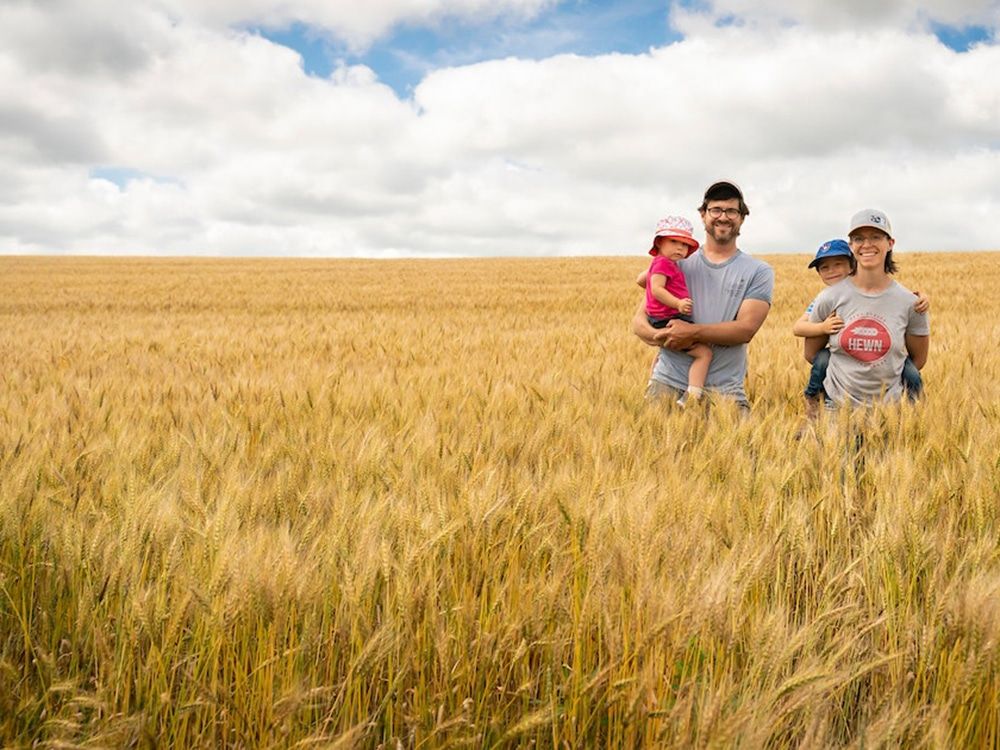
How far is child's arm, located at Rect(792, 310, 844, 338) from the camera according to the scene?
349 cm

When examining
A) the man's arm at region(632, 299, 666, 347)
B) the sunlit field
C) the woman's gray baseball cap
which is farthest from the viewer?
the man's arm at region(632, 299, 666, 347)

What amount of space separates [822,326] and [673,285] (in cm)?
84

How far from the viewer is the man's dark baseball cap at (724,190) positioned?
151 inches

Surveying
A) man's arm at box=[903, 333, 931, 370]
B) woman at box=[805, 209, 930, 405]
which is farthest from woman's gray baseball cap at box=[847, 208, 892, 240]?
man's arm at box=[903, 333, 931, 370]

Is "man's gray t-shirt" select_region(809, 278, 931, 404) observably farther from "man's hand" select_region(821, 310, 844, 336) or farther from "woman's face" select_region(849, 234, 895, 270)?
"woman's face" select_region(849, 234, 895, 270)

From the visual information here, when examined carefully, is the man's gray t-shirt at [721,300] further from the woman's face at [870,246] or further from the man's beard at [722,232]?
the woman's face at [870,246]

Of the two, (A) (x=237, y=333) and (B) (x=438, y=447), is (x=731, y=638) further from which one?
(A) (x=237, y=333)

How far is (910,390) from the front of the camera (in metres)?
3.63

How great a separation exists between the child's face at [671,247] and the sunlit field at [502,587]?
1.36 meters

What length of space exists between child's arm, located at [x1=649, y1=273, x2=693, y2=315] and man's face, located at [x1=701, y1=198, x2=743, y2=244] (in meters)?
0.36

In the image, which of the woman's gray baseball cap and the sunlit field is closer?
the sunlit field

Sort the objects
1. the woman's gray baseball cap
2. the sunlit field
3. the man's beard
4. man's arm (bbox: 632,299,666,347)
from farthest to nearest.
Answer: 1. man's arm (bbox: 632,299,666,347)
2. the man's beard
3. the woman's gray baseball cap
4. the sunlit field

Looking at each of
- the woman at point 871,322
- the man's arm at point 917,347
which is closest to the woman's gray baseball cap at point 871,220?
the woman at point 871,322

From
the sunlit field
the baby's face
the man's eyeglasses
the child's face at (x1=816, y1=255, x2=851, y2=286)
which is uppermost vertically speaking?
the man's eyeglasses
